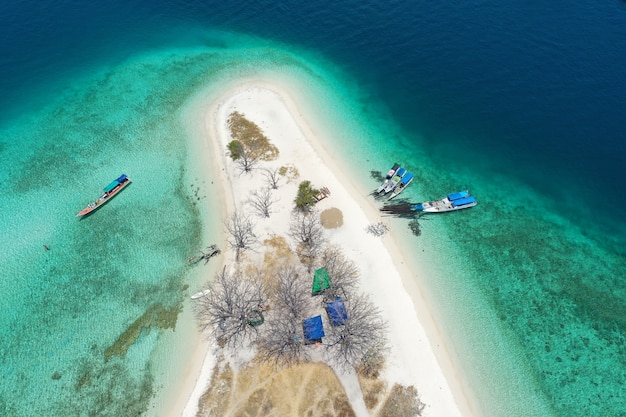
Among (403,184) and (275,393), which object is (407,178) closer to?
(403,184)

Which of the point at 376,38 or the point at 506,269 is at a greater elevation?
the point at 376,38

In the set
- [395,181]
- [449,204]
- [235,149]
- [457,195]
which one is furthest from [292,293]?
[457,195]

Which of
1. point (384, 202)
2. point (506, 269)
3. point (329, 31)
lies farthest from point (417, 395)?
point (329, 31)

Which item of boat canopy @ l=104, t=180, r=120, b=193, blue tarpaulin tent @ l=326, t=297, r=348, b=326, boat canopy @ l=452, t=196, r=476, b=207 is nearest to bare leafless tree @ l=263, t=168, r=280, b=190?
blue tarpaulin tent @ l=326, t=297, r=348, b=326

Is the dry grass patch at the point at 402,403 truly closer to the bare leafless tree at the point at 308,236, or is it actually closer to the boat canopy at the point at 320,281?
the boat canopy at the point at 320,281

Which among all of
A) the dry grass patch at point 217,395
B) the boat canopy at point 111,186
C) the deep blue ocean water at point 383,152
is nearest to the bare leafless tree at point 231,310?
the dry grass patch at point 217,395

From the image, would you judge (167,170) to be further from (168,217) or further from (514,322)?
(514,322)

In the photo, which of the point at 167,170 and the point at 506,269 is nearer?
the point at 506,269
